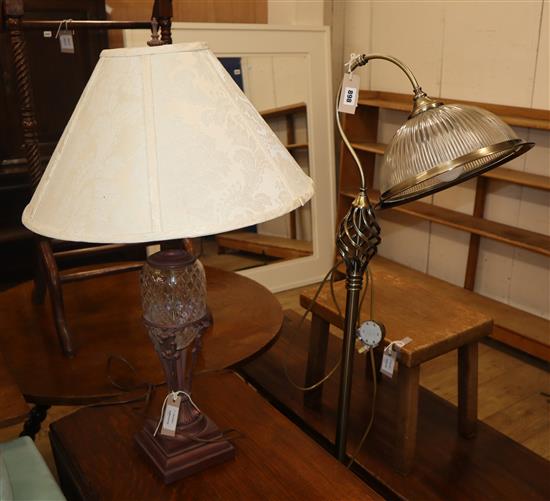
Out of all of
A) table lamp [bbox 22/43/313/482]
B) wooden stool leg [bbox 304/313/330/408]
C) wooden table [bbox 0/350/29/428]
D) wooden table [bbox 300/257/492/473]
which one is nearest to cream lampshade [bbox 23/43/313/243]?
table lamp [bbox 22/43/313/482]

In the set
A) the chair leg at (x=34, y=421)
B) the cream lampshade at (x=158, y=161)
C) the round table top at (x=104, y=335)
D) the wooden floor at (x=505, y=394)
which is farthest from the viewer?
the wooden floor at (x=505, y=394)

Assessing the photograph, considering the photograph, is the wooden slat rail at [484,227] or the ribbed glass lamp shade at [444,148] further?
the wooden slat rail at [484,227]

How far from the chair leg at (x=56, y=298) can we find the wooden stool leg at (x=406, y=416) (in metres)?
0.83

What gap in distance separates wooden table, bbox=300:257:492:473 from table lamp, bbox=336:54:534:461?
1.06 ft

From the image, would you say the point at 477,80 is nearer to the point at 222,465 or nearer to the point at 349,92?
the point at 349,92

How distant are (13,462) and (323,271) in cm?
260

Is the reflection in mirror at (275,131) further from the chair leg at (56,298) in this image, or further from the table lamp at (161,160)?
the table lamp at (161,160)

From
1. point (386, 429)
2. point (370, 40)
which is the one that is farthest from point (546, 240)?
point (370, 40)

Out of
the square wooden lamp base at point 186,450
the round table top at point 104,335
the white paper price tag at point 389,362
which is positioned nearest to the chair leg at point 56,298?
the round table top at point 104,335

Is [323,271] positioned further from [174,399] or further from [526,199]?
[174,399]

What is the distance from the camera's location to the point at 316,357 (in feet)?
5.74

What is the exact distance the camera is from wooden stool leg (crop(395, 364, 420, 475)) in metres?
1.45

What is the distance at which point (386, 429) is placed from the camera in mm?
1624

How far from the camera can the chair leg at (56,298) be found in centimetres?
149
